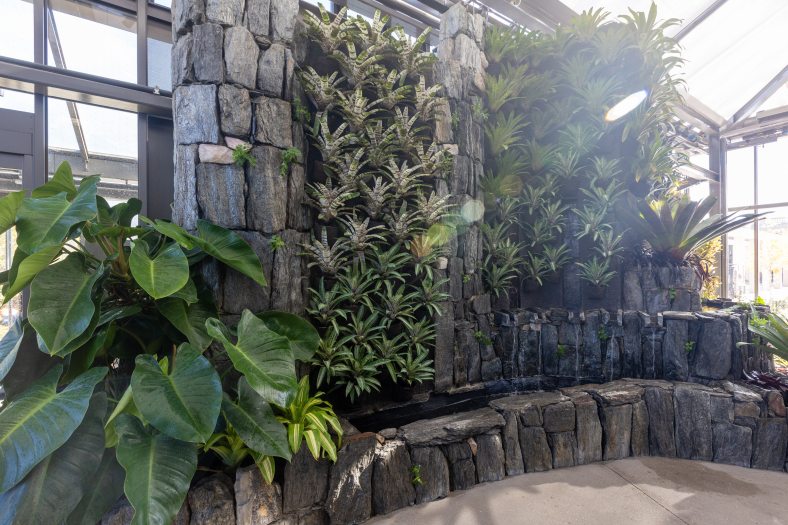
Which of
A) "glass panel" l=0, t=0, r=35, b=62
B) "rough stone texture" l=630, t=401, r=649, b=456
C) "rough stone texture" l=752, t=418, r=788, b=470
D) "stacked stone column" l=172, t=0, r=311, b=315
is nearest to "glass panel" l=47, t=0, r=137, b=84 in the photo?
"glass panel" l=0, t=0, r=35, b=62

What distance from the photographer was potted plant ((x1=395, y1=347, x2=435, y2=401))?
252cm

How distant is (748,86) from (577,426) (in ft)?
25.9

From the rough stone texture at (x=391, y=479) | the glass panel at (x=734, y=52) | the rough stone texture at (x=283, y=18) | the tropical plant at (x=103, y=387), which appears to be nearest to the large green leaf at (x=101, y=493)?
the tropical plant at (x=103, y=387)

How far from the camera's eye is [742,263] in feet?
23.0

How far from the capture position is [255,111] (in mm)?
2051

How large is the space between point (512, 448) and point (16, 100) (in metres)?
3.82

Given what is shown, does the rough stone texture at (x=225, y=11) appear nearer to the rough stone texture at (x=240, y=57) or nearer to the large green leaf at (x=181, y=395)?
the rough stone texture at (x=240, y=57)

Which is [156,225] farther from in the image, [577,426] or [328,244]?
[577,426]

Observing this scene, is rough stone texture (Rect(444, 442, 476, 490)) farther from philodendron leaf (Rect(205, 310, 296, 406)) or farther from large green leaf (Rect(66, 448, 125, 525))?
large green leaf (Rect(66, 448, 125, 525))

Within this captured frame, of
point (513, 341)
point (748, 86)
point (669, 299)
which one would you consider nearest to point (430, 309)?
point (513, 341)

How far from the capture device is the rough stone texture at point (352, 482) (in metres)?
1.66

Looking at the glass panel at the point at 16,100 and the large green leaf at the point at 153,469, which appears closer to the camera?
the large green leaf at the point at 153,469

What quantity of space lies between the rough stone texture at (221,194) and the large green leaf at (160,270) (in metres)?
0.58

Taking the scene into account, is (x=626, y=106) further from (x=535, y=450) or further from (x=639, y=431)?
(x=535, y=450)
